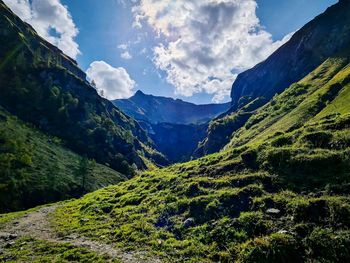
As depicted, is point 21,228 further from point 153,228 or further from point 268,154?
point 268,154

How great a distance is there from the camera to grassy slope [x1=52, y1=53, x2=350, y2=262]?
2022cm

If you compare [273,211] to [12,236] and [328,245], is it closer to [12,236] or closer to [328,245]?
[328,245]

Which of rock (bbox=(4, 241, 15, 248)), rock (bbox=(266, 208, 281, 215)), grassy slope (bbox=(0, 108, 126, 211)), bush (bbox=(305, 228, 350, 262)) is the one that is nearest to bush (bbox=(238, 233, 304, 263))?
bush (bbox=(305, 228, 350, 262))

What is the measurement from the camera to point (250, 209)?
2647 centimetres

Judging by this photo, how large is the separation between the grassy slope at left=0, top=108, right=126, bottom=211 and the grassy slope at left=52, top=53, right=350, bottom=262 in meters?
43.6

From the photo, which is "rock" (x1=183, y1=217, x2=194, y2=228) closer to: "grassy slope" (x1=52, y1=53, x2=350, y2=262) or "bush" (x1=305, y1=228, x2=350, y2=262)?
"grassy slope" (x1=52, y1=53, x2=350, y2=262)

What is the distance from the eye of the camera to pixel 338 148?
1204 inches

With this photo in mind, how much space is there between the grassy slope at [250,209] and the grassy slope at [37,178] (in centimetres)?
→ 4364

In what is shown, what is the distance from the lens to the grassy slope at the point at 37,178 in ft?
258

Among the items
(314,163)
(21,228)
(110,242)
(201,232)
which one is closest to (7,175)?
(21,228)

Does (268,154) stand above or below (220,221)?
above

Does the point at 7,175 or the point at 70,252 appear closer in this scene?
the point at 70,252

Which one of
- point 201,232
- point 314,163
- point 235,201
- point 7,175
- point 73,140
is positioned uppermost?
point 73,140

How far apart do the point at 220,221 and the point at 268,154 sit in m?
12.4
